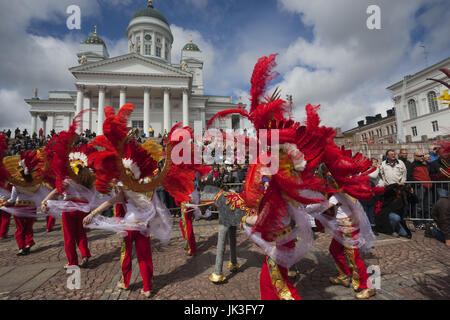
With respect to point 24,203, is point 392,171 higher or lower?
higher

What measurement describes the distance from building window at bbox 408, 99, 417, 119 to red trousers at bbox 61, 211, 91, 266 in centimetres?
5069

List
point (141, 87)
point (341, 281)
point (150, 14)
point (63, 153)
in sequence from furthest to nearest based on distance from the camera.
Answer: point (150, 14) → point (141, 87) → point (63, 153) → point (341, 281)

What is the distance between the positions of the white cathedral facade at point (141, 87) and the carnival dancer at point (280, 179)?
1375 inches

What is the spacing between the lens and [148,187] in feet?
10.3

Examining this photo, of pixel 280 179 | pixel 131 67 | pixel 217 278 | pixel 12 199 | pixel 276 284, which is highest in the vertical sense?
pixel 131 67

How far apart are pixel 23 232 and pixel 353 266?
6.81m

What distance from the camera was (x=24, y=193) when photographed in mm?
5398

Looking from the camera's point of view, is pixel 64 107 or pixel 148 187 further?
pixel 64 107

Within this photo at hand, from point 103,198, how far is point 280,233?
153 inches

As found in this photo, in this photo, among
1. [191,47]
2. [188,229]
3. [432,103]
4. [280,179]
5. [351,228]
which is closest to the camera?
[280,179]

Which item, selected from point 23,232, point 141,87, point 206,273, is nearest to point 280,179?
point 206,273

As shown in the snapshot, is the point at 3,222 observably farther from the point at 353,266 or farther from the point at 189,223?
the point at 353,266
